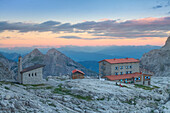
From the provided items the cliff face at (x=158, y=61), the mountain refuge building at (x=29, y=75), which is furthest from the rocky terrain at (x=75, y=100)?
the cliff face at (x=158, y=61)

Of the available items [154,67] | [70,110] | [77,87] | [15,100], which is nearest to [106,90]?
[77,87]

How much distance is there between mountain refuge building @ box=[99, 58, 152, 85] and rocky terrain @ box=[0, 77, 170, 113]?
14.2 m

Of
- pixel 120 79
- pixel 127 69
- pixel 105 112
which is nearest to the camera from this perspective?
pixel 105 112

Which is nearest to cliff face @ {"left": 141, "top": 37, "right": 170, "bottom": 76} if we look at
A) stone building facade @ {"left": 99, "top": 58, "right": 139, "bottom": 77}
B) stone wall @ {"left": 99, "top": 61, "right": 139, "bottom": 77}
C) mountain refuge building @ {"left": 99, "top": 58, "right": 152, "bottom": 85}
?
stone wall @ {"left": 99, "top": 61, "right": 139, "bottom": 77}

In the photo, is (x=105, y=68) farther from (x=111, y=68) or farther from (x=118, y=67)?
(x=118, y=67)

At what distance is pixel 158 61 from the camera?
172 m

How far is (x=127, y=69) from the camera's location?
78.3 m

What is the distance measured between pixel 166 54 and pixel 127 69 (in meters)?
109

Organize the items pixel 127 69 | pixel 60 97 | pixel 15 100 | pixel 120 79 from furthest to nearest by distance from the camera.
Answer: pixel 127 69 < pixel 120 79 < pixel 60 97 < pixel 15 100

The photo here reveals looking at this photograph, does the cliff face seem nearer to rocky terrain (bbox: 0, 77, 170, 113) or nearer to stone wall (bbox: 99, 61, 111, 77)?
stone wall (bbox: 99, 61, 111, 77)

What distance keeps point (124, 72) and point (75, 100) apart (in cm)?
4092

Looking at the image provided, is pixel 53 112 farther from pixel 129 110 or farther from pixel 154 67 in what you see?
pixel 154 67

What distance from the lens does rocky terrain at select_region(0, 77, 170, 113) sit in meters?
32.8

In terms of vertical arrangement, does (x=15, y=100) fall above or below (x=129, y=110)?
above
